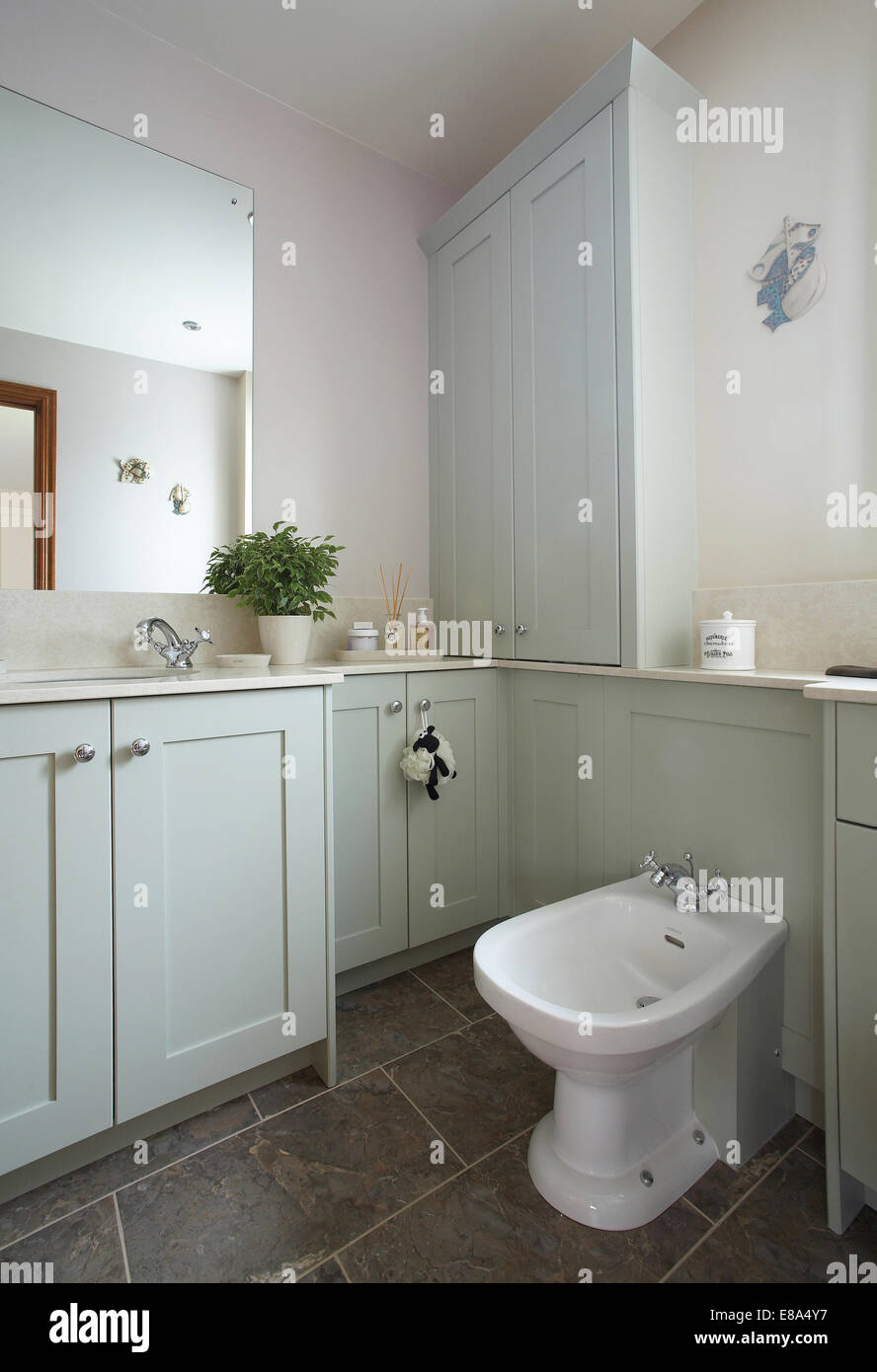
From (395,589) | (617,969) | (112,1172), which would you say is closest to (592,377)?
(395,589)

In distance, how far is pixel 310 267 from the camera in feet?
6.61

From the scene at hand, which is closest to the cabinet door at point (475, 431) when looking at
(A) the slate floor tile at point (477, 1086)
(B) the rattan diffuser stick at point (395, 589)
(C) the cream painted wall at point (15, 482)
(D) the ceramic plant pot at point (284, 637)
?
(B) the rattan diffuser stick at point (395, 589)

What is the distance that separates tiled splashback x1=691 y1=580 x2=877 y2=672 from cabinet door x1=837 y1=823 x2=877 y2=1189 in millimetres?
485

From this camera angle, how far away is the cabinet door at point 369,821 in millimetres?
1699

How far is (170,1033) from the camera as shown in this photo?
4.01 feet

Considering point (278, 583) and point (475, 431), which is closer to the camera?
point (278, 583)

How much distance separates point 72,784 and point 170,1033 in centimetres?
53

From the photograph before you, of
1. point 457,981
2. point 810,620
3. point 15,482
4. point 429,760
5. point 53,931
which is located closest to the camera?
point 53,931

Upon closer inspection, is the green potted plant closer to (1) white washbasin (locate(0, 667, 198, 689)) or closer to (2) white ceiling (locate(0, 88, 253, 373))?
(1) white washbasin (locate(0, 667, 198, 689))

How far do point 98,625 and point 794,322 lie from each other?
6.05 feet

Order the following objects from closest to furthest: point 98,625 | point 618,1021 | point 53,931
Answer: point 618,1021 < point 53,931 < point 98,625

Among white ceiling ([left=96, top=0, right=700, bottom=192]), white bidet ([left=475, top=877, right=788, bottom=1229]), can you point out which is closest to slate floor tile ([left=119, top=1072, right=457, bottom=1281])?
white bidet ([left=475, top=877, right=788, bottom=1229])

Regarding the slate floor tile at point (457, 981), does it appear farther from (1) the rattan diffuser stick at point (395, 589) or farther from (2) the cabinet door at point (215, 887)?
(1) the rattan diffuser stick at point (395, 589)

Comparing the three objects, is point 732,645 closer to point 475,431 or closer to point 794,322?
point 794,322
